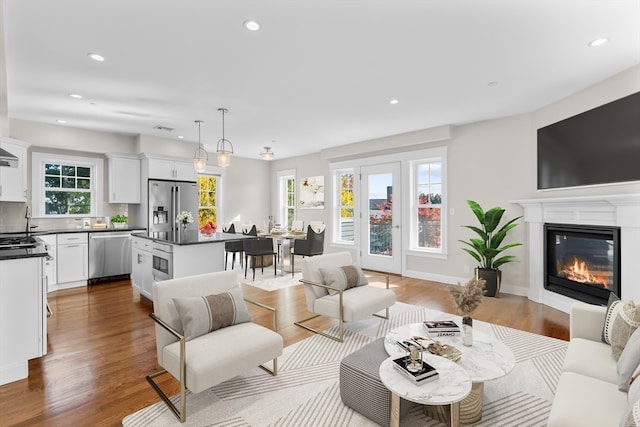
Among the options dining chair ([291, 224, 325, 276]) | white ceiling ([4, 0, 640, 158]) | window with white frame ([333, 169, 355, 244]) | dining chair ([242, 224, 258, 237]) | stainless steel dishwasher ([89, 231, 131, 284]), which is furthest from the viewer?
window with white frame ([333, 169, 355, 244])

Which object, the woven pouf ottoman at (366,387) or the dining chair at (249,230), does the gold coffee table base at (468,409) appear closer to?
the woven pouf ottoman at (366,387)

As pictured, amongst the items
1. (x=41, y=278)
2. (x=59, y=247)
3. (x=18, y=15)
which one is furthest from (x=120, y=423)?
(x=59, y=247)

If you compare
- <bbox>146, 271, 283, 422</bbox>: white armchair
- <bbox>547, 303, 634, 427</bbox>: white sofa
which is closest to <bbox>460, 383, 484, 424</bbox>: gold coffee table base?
<bbox>547, 303, 634, 427</bbox>: white sofa

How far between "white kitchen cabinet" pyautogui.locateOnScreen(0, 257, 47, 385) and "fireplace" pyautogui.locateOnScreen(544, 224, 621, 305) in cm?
563

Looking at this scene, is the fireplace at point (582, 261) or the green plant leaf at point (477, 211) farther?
the green plant leaf at point (477, 211)

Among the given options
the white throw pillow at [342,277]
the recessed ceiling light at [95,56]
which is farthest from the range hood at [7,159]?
the white throw pillow at [342,277]

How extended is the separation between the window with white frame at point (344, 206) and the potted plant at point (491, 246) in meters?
2.92

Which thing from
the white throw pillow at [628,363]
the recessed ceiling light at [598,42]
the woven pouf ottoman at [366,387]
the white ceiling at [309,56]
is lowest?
the woven pouf ottoman at [366,387]

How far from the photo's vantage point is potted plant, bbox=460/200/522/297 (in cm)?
474

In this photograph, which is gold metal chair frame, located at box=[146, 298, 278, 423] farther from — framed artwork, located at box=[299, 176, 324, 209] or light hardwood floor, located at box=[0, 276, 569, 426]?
framed artwork, located at box=[299, 176, 324, 209]

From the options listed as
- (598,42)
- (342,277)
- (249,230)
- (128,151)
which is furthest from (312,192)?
(598,42)

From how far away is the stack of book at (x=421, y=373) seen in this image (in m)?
1.75

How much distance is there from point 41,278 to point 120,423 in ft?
5.15

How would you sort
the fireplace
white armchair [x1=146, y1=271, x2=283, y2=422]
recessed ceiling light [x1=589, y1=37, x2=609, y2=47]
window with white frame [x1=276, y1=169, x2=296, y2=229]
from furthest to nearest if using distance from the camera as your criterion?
window with white frame [x1=276, y1=169, x2=296, y2=229], the fireplace, recessed ceiling light [x1=589, y1=37, x2=609, y2=47], white armchair [x1=146, y1=271, x2=283, y2=422]
